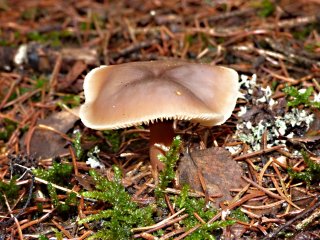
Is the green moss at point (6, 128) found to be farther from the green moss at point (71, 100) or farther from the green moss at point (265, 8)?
the green moss at point (265, 8)

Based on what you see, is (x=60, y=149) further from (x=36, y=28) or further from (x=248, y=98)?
(x=36, y=28)

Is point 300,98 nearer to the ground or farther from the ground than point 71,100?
farther from the ground

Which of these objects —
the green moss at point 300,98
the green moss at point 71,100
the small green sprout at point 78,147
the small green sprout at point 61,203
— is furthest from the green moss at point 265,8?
the small green sprout at point 61,203

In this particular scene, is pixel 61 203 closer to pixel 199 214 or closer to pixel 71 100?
pixel 199 214

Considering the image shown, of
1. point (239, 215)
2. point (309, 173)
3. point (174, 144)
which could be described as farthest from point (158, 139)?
point (309, 173)

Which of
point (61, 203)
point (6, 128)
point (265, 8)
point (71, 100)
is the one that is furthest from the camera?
point (265, 8)

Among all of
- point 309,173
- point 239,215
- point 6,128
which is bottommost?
point 6,128

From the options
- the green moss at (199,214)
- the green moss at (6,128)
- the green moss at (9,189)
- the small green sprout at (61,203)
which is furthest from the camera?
the green moss at (6,128)
